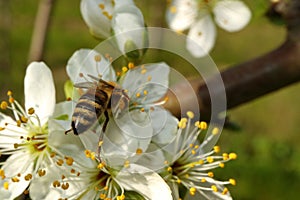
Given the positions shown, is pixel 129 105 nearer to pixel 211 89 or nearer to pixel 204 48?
pixel 211 89

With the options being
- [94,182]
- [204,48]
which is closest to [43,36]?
[204,48]

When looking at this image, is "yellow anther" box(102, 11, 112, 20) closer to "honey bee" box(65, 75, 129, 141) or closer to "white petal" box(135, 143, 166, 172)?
"honey bee" box(65, 75, 129, 141)

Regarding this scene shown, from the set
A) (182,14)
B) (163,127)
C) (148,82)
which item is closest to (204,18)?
(182,14)

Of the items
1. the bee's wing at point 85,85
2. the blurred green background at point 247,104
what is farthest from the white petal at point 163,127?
the blurred green background at point 247,104

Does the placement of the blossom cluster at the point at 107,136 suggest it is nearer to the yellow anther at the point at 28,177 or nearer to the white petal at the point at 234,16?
the yellow anther at the point at 28,177

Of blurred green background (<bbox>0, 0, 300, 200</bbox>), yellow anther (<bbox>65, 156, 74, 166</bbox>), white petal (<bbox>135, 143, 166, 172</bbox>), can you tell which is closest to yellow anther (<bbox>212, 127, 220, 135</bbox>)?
white petal (<bbox>135, 143, 166, 172</bbox>)

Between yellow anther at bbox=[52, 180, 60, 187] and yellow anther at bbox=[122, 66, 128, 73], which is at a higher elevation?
yellow anther at bbox=[122, 66, 128, 73]

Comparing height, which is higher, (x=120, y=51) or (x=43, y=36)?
(x=120, y=51)

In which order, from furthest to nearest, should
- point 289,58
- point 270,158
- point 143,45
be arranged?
1. point 270,158
2. point 289,58
3. point 143,45
